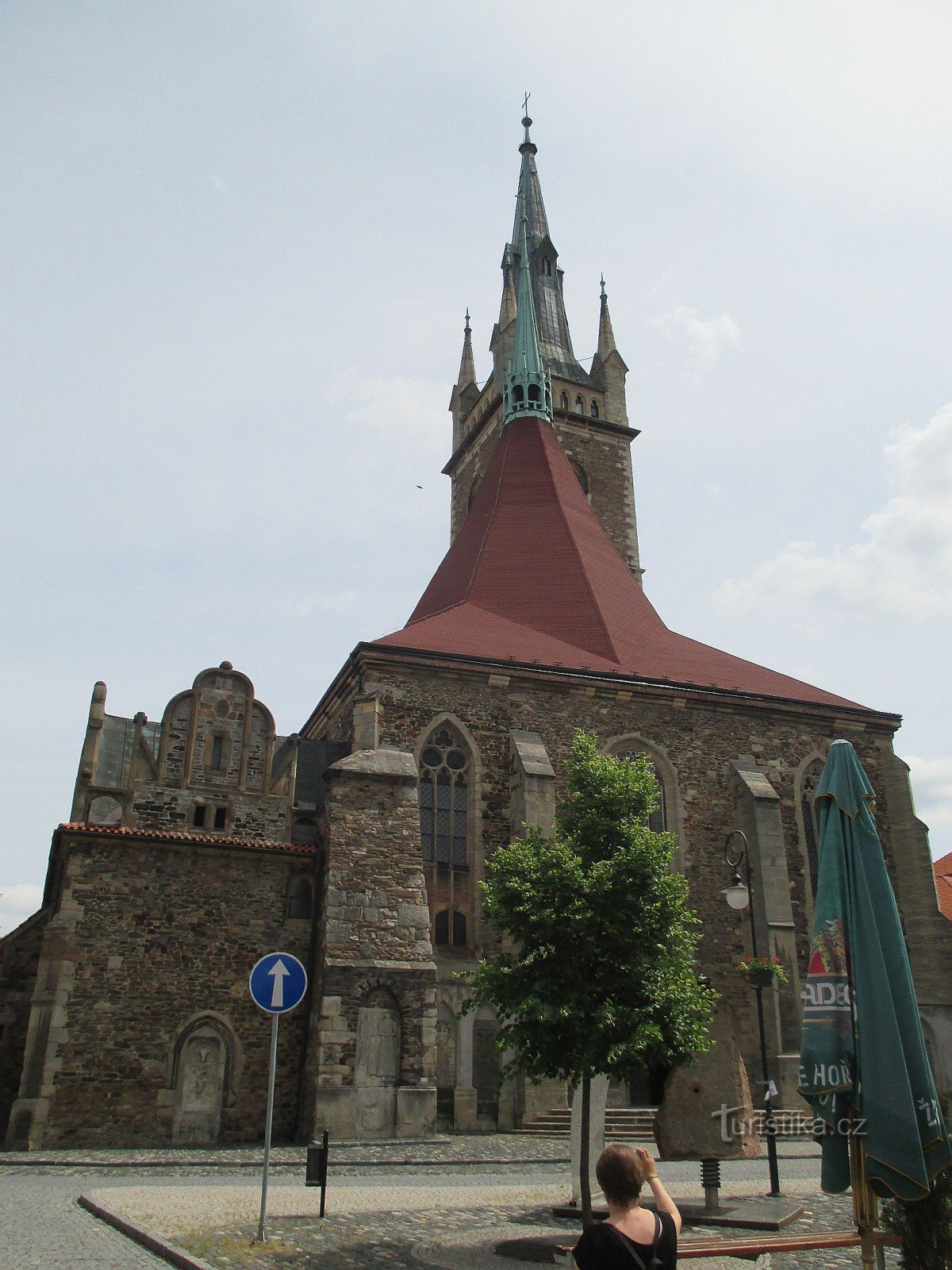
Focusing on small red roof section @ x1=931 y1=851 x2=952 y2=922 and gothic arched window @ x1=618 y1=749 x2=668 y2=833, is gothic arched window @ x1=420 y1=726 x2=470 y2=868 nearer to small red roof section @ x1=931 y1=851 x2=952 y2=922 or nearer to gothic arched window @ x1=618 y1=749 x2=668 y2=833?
gothic arched window @ x1=618 y1=749 x2=668 y2=833

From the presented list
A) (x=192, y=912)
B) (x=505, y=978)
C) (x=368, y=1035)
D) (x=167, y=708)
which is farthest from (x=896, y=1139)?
(x=167, y=708)

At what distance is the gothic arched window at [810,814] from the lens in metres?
21.4

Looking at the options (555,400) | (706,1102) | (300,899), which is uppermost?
(555,400)

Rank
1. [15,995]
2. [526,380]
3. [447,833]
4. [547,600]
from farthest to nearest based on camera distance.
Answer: [526,380], [547,600], [447,833], [15,995]

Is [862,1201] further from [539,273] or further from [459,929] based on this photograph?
[539,273]

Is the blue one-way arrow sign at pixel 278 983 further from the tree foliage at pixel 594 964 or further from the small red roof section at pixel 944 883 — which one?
the small red roof section at pixel 944 883

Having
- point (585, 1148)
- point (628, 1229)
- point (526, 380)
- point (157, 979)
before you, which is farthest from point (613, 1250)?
point (526, 380)

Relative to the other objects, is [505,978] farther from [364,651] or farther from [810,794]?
[810,794]

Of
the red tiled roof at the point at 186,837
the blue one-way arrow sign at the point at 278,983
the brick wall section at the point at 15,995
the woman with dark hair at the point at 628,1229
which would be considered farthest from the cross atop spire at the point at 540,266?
the woman with dark hair at the point at 628,1229

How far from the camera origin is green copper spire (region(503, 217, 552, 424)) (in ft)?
105

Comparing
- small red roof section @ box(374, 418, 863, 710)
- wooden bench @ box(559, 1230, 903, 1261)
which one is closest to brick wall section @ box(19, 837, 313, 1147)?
small red roof section @ box(374, 418, 863, 710)

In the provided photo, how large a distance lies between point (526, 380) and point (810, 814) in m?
17.0

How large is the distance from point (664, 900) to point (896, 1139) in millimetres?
3933

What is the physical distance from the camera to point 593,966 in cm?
921
